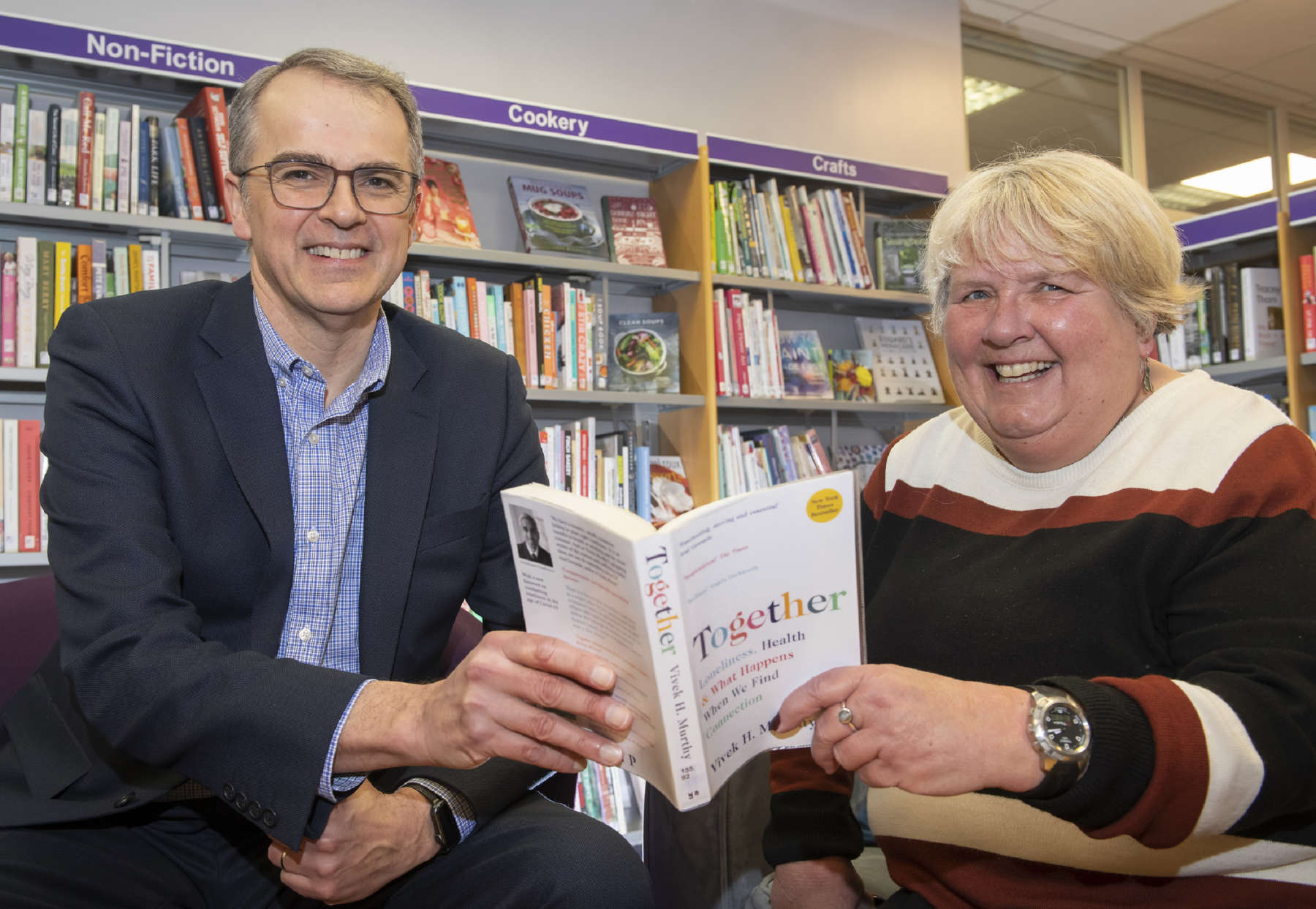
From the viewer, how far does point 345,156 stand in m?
1.53

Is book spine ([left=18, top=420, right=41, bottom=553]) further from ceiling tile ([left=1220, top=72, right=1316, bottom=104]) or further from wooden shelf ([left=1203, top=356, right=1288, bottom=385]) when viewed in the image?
ceiling tile ([left=1220, top=72, right=1316, bottom=104])

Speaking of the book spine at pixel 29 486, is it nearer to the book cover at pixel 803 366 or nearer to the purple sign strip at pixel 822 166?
the purple sign strip at pixel 822 166

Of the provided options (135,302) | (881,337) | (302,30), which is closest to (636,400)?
(881,337)

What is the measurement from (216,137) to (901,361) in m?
2.81

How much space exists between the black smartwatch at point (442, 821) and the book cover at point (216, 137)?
2.15 metres

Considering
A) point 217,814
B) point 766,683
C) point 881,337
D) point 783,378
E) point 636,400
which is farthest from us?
point 881,337

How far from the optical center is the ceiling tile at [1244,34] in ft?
16.5

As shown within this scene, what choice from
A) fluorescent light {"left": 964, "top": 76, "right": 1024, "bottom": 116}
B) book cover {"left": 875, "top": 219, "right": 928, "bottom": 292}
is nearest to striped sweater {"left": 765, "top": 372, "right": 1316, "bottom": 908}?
book cover {"left": 875, "top": 219, "right": 928, "bottom": 292}

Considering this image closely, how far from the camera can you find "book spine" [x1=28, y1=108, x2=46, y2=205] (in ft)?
8.76

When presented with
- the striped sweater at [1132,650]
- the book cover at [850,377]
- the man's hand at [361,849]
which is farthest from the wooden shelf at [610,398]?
the man's hand at [361,849]

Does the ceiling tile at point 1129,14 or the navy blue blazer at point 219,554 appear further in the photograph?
the ceiling tile at point 1129,14

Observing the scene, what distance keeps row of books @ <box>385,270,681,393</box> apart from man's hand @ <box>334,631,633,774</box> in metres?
2.22

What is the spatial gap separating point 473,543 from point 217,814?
20.8 inches

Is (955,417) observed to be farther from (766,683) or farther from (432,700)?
(432,700)
